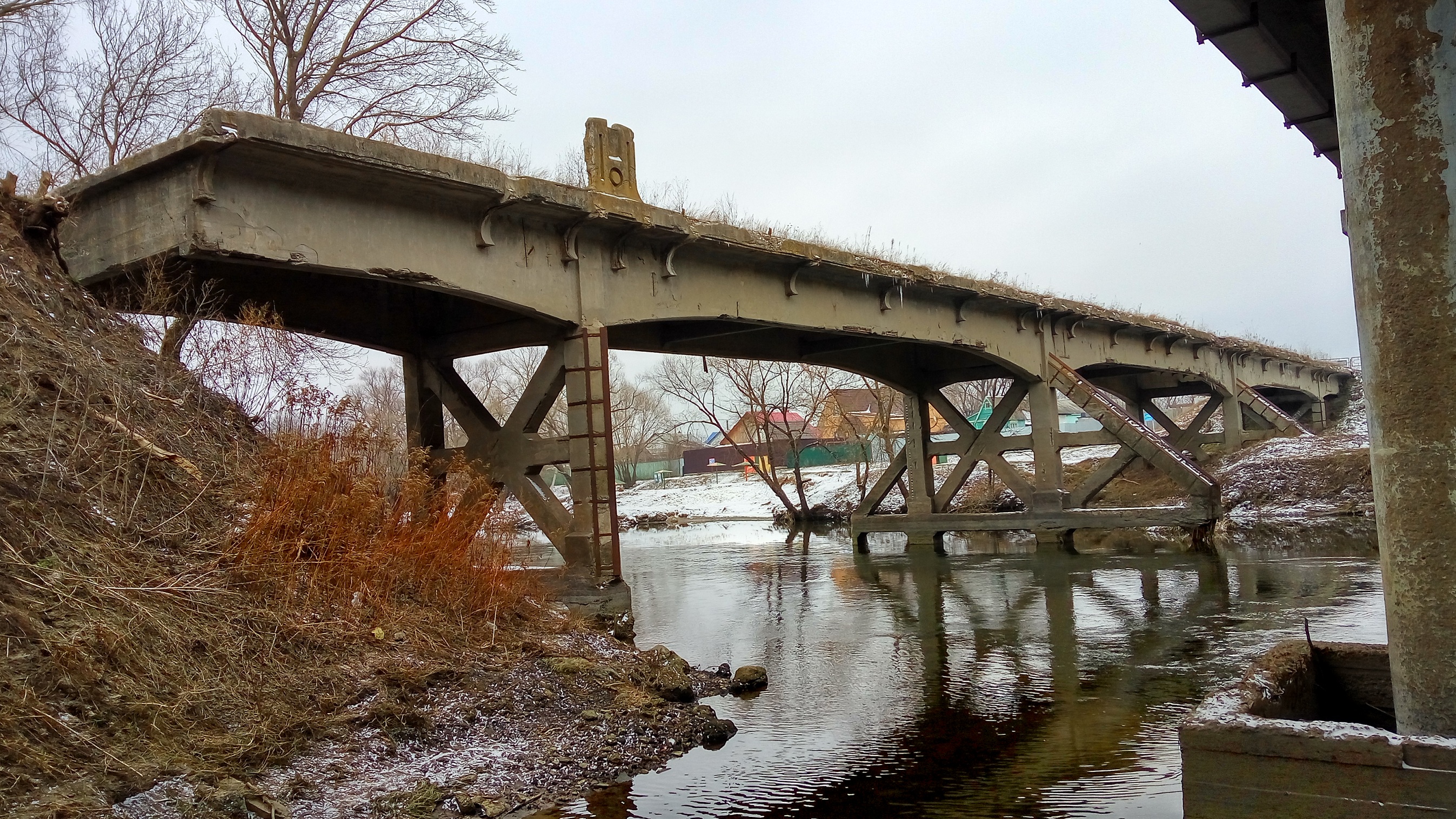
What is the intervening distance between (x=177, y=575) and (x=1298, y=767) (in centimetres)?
561

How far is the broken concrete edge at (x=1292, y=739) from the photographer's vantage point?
3.34m

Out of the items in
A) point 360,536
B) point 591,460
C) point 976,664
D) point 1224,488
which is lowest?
point 976,664

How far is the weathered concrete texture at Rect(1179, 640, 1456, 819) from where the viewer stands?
3324 millimetres

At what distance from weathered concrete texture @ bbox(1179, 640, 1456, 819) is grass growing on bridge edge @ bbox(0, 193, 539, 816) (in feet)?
13.7

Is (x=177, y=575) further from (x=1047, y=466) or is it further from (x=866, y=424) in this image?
(x=866, y=424)

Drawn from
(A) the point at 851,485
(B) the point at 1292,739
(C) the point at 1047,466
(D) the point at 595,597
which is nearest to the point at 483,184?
(D) the point at 595,597

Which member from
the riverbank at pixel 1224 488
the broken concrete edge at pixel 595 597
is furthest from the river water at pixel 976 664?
the riverbank at pixel 1224 488

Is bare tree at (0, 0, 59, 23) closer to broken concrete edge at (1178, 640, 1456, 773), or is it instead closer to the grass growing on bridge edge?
the grass growing on bridge edge

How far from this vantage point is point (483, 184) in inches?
385

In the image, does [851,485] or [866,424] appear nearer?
[851,485]

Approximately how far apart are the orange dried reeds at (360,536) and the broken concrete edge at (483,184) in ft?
7.31

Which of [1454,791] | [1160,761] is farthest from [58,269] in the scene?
[1454,791]

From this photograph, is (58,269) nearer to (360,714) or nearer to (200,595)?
(200,595)

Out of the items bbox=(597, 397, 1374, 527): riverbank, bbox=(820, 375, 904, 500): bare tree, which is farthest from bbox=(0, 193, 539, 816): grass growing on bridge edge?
bbox=(820, 375, 904, 500): bare tree
